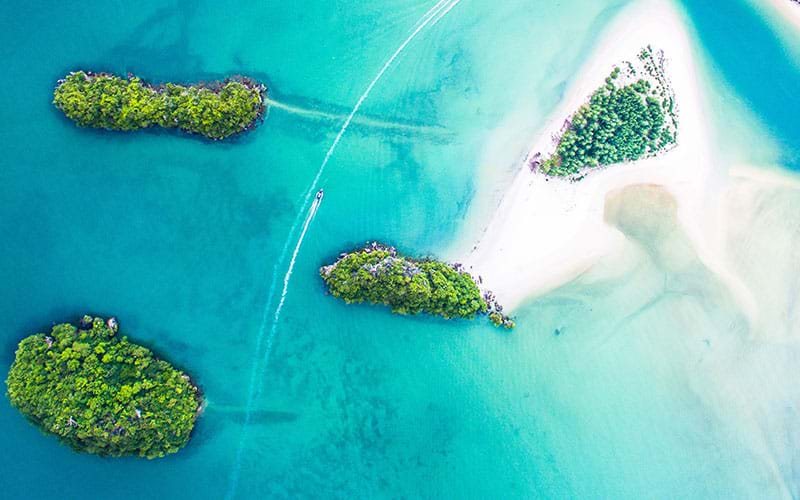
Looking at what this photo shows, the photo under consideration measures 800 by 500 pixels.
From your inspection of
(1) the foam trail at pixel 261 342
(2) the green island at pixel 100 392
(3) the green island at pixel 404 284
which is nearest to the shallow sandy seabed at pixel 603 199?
(3) the green island at pixel 404 284

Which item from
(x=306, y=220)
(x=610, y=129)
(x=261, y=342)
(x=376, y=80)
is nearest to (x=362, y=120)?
(x=376, y=80)

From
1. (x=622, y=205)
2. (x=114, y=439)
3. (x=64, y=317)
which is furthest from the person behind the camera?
(x=622, y=205)

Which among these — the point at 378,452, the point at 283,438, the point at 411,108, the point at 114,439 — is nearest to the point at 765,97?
the point at 411,108

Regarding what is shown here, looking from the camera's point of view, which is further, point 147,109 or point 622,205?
point 622,205

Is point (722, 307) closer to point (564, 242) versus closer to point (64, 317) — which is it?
point (564, 242)

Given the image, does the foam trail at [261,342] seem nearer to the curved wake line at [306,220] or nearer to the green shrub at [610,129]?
the curved wake line at [306,220]

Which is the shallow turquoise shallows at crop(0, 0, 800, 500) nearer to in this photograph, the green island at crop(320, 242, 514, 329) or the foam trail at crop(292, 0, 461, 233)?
the foam trail at crop(292, 0, 461, 233)
